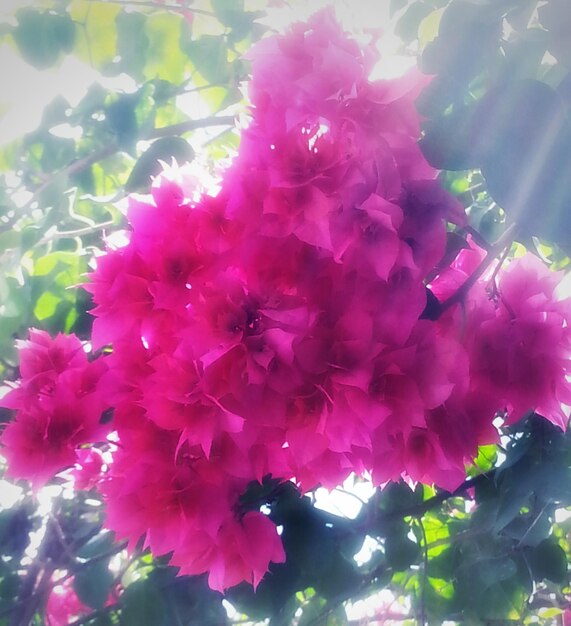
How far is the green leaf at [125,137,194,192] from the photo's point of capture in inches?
28.5

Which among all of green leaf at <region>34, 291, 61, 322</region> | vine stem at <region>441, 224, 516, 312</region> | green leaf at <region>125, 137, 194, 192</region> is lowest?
green leaf at <region>34, 291, 61, 322</region>

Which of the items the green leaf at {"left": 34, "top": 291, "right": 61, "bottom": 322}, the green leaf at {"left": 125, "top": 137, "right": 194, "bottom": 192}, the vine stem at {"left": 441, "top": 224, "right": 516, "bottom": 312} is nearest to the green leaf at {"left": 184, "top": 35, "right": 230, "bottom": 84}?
the green leaf at {"left": 125, "top": 137, "right": 194, "bottom": 192}

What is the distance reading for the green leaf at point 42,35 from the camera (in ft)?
2.74

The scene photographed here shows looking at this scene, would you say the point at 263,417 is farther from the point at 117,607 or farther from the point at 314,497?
the point at 117,607

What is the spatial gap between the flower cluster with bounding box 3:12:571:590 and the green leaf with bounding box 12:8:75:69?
17.1 inches

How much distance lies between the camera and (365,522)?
2.39ft

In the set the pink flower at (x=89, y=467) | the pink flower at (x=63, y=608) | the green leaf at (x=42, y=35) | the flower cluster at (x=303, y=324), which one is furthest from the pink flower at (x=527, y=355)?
the pink flower at (x=63, y=608)

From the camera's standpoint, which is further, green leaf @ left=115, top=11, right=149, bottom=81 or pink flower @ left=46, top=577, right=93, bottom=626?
pink flower @ left=46, top=577, right=93, bottom=626

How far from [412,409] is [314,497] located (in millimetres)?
296

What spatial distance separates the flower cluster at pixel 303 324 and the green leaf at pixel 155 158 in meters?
0.21

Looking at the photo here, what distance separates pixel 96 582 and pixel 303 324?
541 millimetres

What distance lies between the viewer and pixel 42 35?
0.84 meters

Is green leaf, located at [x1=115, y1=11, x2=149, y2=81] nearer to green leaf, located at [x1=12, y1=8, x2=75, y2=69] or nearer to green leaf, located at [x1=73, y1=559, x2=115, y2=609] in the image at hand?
green leaf, located at [x1=12, y1=8, x2=75, y2=69]

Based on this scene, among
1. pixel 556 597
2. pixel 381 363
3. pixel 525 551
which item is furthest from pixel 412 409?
pixel 556 597
